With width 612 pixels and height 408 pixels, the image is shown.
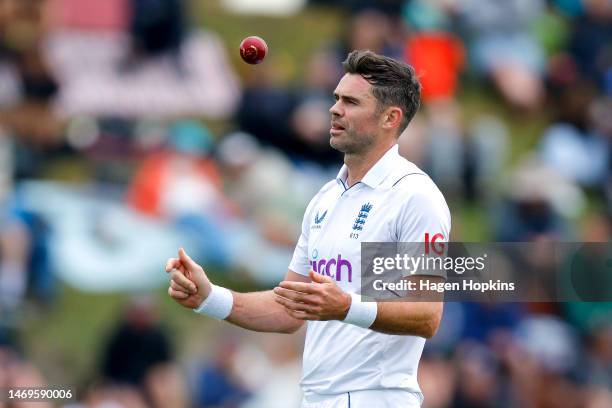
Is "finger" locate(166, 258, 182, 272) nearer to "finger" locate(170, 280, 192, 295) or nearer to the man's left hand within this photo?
"finger" locate(170, 280, 192, 295)

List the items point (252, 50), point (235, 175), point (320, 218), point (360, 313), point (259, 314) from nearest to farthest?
point (360, 313), point (320, 218), point (259, 314), point (252, 50), point (235, 175)

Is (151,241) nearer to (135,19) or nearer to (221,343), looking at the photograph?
(221,343)

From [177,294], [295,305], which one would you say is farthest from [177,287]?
[295,305]

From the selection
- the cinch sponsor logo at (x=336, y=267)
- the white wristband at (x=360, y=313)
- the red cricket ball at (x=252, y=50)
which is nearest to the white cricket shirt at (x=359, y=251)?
the cinch sponsor logo at (x=336, y=267)

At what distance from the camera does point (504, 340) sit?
509 inches

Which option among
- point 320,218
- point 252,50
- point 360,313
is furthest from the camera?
point 252,50

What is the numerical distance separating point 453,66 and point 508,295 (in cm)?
313

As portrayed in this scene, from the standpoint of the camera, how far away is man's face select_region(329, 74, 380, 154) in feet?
19.7

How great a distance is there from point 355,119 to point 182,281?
45.3 inches

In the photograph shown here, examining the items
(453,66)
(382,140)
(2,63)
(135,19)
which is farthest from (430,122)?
(382,140)

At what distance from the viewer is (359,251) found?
5820mm

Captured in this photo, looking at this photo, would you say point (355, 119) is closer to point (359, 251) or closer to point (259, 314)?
point (359, 251)

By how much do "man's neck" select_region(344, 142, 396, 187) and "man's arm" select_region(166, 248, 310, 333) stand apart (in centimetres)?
64

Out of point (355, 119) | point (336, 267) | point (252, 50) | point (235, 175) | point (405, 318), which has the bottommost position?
point (405, 318)
